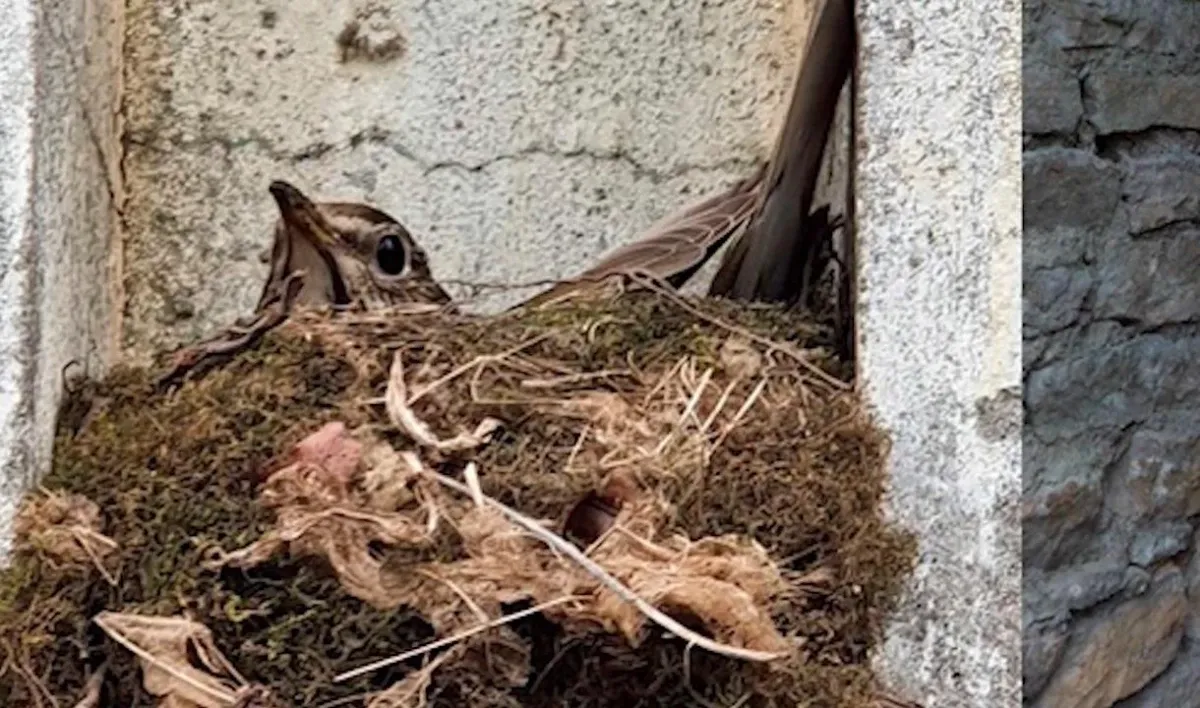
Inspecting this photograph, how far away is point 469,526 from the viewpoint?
48.4 inches

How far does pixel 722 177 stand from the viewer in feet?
5.90

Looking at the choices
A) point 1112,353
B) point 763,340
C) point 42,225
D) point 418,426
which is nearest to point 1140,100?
point 1112,353

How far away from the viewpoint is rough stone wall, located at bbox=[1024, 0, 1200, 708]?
174 cm

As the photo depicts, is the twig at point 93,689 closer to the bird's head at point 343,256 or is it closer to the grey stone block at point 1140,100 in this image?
the bird's head at point 343,256

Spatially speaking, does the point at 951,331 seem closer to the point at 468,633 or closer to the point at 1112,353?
the point at 468,633

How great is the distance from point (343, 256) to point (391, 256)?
5 cm

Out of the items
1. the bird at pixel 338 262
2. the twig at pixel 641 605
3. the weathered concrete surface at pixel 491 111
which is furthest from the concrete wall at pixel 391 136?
the twig at pixel 641 605

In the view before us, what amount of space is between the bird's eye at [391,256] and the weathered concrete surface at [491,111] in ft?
0.79

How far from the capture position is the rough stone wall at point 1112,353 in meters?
1.74

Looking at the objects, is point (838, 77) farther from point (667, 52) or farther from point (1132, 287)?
point (1132, 287)

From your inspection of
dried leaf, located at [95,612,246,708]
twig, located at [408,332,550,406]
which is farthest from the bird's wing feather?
dried leaf, located at [95,612,246,708]

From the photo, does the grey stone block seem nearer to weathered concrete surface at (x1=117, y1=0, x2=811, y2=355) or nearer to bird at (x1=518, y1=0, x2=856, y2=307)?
weathered concrete surface at (x1=117, y1=0, x2=811, y2=355)

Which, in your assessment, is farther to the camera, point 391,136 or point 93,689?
point 391,136

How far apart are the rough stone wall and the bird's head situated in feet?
2.09
